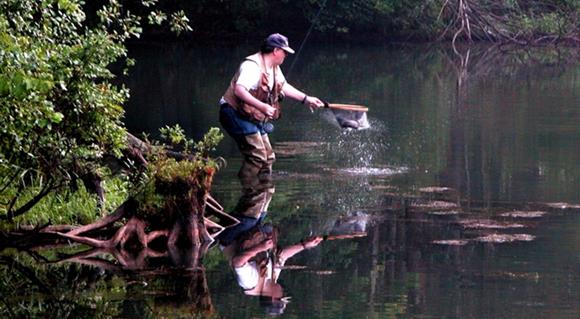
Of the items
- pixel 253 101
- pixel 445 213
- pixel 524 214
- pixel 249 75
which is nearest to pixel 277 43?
pixel 249 75

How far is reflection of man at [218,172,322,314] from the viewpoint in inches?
383

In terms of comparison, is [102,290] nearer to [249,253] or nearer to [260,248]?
[249,253]

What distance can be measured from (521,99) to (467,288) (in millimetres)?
19134

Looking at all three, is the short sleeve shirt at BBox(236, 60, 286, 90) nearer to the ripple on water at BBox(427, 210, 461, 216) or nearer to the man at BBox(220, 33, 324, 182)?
the man at BBox(220, 33, 324, 182)

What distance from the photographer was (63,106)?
36.6 feet

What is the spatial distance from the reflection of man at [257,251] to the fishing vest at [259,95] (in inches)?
65.4

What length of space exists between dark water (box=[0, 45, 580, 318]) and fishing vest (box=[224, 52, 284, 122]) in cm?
81

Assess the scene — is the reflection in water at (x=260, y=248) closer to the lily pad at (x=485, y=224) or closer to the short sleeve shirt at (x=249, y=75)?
the lily pad at (x=485, y=224)

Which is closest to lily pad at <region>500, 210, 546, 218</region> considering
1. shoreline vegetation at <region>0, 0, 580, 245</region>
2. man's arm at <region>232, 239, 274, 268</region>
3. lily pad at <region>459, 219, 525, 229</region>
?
lily pad at <region>459, 219, 525, 229</region>

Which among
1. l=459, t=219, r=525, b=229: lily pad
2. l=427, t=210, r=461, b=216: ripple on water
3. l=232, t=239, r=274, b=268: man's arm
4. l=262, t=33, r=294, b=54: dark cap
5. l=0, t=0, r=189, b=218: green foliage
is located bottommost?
l=232, t=239, r=274, b=268: man's arm

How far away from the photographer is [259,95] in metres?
15.7

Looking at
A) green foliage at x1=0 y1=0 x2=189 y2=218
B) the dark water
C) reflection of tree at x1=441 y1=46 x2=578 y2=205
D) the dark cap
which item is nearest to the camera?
the dark water

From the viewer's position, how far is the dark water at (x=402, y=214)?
368 inches

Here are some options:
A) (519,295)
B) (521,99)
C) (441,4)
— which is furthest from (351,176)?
(441,4)
